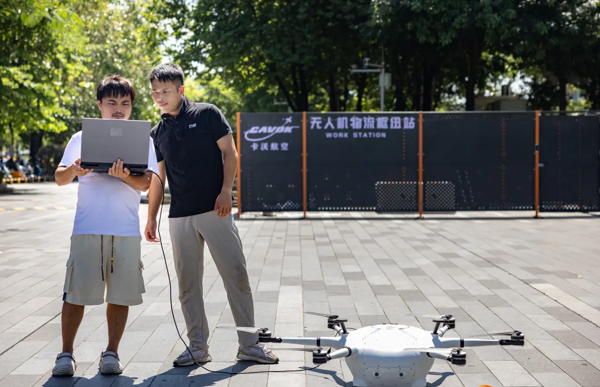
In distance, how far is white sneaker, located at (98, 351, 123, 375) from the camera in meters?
4.68

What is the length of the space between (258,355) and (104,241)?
3.97ft

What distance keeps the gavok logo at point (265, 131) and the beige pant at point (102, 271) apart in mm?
11218

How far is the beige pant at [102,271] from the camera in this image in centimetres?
460

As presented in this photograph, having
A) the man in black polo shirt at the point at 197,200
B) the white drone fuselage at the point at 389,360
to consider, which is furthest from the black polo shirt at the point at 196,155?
the white drone fuselage at the point at 389,360

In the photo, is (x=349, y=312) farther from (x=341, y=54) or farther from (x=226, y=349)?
(x=341, y=54)

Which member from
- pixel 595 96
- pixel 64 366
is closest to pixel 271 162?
pixel 64 366

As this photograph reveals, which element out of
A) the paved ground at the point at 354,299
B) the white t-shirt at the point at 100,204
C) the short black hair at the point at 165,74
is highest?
the short black hair at the point at 165,74

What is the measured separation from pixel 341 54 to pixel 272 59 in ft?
8.35

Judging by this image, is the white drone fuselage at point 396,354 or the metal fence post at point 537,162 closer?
the white drone fuselage at point 396,354

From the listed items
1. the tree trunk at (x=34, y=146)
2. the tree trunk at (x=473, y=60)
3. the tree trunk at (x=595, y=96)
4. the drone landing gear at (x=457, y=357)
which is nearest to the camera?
the drone landing gear at (x=457, y=357)

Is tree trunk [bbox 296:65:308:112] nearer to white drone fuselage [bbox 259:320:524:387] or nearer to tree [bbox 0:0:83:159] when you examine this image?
Answer: tree [bbox 0:0:83:159]

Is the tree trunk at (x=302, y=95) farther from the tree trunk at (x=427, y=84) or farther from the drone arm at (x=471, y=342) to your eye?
the drone arm at (x=471, y=342)

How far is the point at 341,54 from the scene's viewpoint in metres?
28.1

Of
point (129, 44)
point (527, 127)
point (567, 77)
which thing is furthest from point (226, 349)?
point (129, 44)
